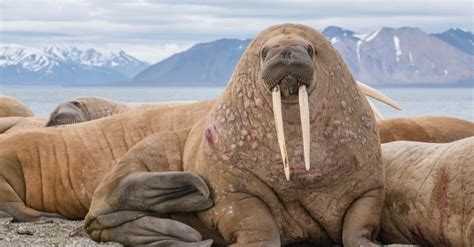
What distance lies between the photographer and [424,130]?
8.20 metres

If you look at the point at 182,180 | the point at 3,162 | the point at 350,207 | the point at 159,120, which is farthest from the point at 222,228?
the point at 3,162

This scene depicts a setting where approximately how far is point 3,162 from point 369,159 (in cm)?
312

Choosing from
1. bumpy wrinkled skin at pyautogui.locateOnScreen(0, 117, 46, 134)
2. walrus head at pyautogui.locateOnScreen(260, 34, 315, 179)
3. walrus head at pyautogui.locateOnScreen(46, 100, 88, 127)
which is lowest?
walrus head at pyautogui.locateOnScreen(46, 100, 88, 127)

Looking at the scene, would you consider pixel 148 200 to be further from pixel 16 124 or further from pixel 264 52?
pixel 16 124

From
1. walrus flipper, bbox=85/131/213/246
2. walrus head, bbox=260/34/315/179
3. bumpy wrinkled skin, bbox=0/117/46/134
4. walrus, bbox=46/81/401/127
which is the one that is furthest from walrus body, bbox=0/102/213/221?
walrus, bbox=46/81/401/127

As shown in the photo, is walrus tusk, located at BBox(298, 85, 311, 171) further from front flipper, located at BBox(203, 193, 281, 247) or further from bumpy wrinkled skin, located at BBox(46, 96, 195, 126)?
bumpy wrinkled skin, located at BBox(46, 96, 195, 126)

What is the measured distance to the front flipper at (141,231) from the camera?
6051mm

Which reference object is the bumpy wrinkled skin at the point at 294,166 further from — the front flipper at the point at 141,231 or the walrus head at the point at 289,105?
the front flipper at the point at 141,231

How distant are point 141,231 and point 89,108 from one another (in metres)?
7.60

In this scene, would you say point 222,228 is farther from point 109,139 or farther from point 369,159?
point 109,139

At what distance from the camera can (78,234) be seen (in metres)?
6.70

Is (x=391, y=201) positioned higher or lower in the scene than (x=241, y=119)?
lower

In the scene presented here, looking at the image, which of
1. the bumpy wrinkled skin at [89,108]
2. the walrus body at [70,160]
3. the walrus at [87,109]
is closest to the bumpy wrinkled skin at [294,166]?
the walrus body at [70,160]

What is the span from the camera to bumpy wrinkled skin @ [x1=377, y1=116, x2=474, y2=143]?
26.6 feet
